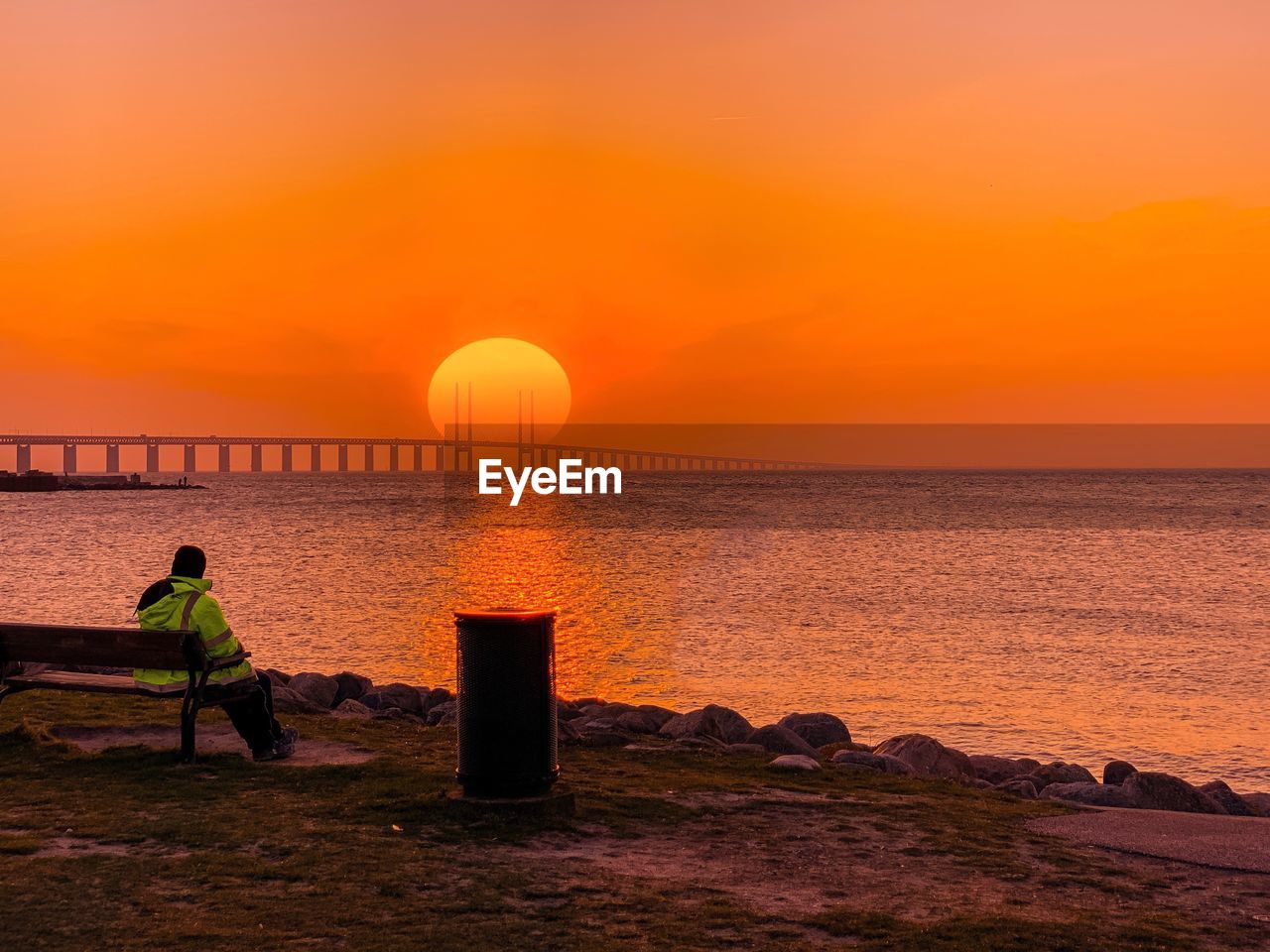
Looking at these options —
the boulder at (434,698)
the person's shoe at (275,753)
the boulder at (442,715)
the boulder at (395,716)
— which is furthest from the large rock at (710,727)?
the person's shoe at (275,753)

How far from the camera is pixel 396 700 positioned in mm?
15984

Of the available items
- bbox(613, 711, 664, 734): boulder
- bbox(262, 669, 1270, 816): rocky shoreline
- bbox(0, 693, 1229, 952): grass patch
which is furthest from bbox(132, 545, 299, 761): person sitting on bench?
bbox(613, 711, 664, 734): boulder

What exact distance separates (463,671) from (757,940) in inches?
124

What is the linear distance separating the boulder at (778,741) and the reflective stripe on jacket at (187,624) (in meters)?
4.97

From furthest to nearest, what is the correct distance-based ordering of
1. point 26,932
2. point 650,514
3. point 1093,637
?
1. point 650,514
2. point 1093,637
3. point 26,932

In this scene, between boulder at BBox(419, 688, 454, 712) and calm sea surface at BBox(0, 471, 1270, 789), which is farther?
calm sea surface at BBox(0, 471, 1270, 789)

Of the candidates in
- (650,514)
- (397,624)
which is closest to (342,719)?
(397,624)

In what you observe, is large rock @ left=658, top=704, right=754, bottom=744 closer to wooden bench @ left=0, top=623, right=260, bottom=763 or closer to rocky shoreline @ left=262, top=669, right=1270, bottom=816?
rocky shoreline @ left=262, top=669, right=1270, bottom=816

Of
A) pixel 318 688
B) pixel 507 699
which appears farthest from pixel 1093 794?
pixel 318 688

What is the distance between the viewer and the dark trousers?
34.5 feet

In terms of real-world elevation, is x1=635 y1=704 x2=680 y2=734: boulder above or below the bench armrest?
below

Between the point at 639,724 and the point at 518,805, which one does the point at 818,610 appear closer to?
the point at 639,724

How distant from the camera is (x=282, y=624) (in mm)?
33875

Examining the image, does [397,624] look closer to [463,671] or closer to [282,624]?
[282,624]
